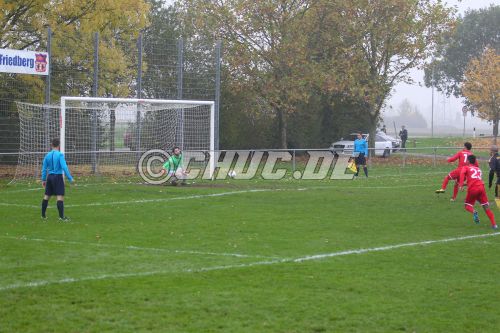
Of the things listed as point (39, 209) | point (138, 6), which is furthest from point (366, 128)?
point (39, 209)

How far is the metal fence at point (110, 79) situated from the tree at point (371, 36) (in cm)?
1130

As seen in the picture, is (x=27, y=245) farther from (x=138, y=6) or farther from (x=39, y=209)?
(x=138, y=6)

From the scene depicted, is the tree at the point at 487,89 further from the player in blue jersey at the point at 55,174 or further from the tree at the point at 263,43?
the player in blue jersey at the point at 55,174

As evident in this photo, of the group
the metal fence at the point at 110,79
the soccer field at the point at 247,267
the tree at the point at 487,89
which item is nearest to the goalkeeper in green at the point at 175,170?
the soccer field at the point at 247,267

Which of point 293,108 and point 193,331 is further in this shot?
point 293,108

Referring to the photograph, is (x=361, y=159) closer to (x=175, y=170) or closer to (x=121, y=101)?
(x=175, y=170)

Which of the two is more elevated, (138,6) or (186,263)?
(138,6)

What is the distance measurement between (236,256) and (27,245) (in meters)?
3.87

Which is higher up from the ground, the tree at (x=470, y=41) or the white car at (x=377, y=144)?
the tree at (x=470, y=41)

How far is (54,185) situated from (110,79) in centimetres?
1546

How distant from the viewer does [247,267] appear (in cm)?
1164

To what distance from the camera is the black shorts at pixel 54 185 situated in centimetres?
1703

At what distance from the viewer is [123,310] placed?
889 cm

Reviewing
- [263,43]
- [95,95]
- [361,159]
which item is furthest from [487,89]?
[95,95]
